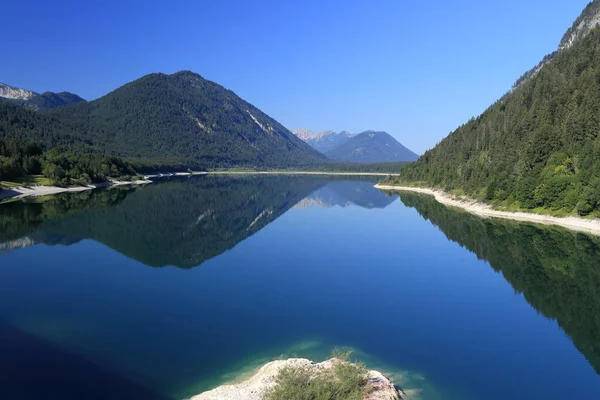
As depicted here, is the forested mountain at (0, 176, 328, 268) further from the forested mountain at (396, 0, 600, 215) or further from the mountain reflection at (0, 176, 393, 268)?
the forested mountain at (396, 0, 600, 215)

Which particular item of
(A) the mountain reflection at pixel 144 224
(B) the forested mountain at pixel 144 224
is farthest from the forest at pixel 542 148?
(B) the forested mountain at pixel 144 224

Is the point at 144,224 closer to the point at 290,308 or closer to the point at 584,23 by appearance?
the point at 290,308

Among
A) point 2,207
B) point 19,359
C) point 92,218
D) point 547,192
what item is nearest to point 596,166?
point 547,192

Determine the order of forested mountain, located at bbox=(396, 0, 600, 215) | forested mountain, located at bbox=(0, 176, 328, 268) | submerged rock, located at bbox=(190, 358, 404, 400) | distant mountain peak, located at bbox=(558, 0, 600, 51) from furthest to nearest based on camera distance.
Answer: distant mountain peak, located at bbox=(558, 0, 600, 51), forested mountain, located at bbox=(396, 0, 600, 215), forested mountain, located at bbox=(0, 176, 328, 268), submerged rock, located at bbox=(190, 358, 404, 400)

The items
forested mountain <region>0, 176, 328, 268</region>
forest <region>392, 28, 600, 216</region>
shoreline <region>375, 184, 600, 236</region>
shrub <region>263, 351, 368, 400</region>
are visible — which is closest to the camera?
shrub <region>263, 351, 368, 400</region>

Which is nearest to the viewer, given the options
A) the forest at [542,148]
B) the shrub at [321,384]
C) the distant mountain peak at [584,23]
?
the shrub at [321,384]

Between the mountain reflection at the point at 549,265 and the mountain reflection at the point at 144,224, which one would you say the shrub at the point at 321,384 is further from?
the mountain reflection at the point at 144,224

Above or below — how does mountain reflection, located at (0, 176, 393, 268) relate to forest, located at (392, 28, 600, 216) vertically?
below

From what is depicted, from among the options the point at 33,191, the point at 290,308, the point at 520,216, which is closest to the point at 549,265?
the point at 290,308

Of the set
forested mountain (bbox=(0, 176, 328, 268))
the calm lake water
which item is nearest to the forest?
the calm lake water
